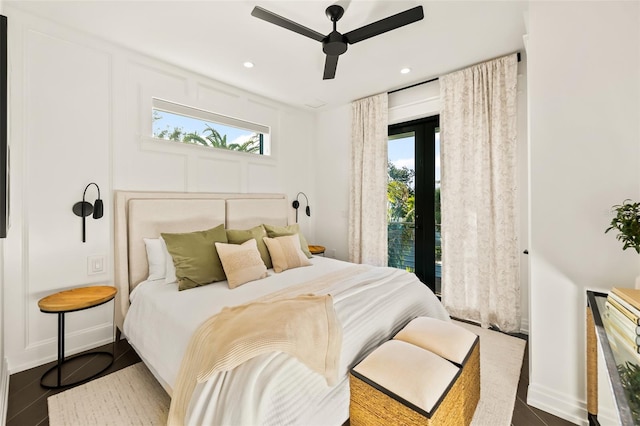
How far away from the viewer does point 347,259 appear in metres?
4.19

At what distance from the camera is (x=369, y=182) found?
3832mm

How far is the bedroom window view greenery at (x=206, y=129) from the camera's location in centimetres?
304

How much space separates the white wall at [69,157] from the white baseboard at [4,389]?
0.42 feet

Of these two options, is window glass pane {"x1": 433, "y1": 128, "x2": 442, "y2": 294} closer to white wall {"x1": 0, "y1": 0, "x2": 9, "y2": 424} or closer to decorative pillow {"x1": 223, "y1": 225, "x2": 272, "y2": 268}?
decorative pillow {"x1": 223, "y1": 225, "x2": 272, "y2": 268}

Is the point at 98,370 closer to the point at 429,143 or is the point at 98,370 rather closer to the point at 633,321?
the point at 633,321

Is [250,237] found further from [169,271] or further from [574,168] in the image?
[574,168]

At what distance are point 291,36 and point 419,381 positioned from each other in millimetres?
2702

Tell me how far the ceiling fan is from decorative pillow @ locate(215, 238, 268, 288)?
1801mm

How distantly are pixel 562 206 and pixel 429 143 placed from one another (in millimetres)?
2072

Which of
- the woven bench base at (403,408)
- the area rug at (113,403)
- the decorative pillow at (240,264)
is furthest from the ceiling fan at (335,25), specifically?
the area rug at (113,403)

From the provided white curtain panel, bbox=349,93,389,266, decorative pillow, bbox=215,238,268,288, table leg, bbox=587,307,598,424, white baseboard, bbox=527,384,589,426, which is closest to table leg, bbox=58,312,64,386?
decorative pillow, bbox=215,238,268,288

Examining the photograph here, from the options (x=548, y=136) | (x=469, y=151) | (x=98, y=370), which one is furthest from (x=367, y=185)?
(x=98, y=370)

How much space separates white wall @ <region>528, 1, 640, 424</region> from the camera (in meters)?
1.52

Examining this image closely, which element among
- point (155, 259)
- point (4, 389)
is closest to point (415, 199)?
point (155, 259)
